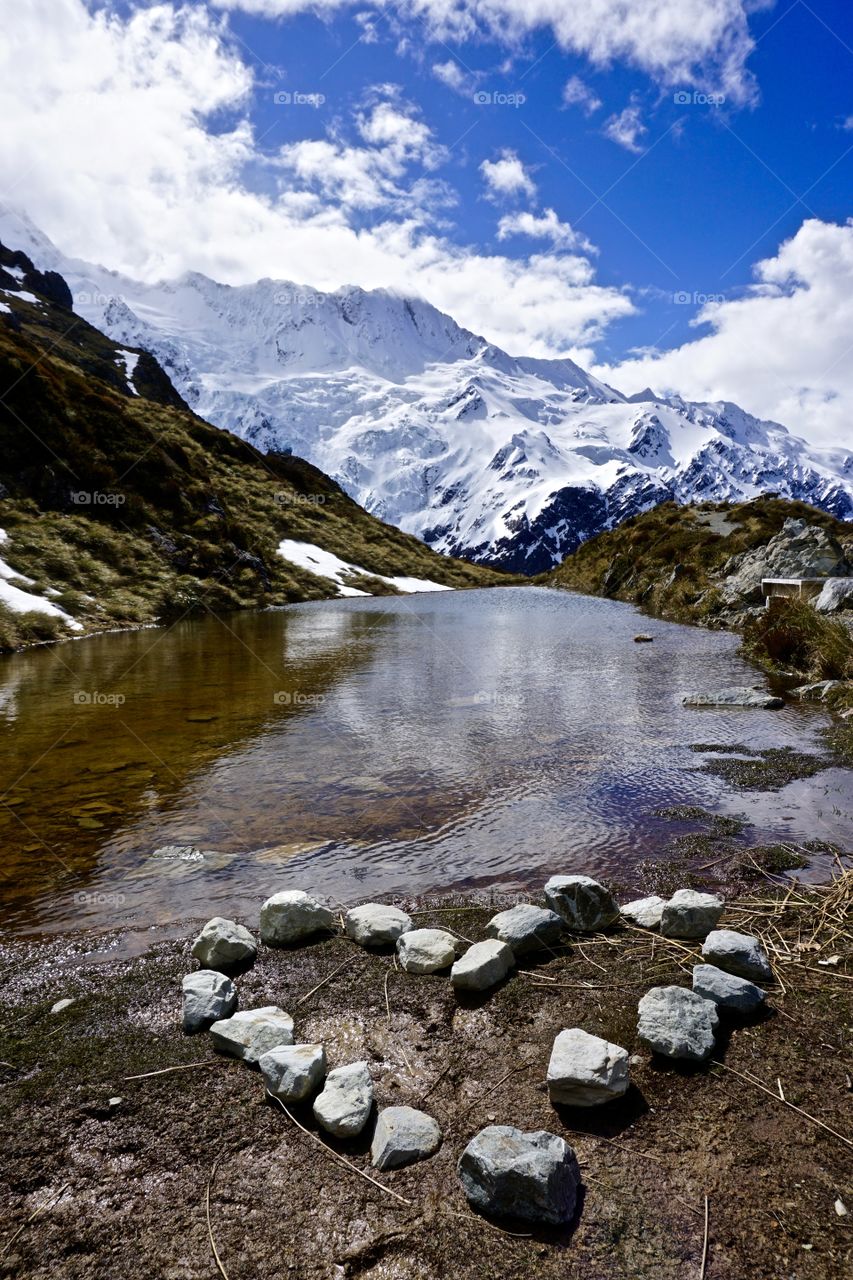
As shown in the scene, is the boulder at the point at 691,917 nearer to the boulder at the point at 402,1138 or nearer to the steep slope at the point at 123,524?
the boulder at the point at 402,1138

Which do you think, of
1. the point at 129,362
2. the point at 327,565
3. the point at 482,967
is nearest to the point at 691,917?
the point at 482,967

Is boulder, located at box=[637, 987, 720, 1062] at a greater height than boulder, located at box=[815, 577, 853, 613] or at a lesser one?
lesser

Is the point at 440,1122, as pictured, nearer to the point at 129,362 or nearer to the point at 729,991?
the point at 729,991

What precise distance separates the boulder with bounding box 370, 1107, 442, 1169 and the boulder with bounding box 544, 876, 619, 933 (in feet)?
6.54

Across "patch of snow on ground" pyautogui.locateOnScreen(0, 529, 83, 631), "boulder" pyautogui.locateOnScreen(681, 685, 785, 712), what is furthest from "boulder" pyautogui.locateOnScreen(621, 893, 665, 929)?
"patch of snow on ground" pyautogui.locateOnScreen(0, 529, 83, 631)

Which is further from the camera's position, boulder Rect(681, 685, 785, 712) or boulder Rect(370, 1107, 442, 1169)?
boulder Rect(681, 685, 785, 712)

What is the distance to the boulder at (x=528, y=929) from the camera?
4.49 meters

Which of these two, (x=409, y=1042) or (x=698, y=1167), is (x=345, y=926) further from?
(x=698, y=1167)

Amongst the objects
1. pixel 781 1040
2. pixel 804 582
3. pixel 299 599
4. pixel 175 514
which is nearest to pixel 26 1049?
pixel 781 1040

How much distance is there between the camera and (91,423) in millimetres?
45250

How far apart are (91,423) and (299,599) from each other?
801 inches

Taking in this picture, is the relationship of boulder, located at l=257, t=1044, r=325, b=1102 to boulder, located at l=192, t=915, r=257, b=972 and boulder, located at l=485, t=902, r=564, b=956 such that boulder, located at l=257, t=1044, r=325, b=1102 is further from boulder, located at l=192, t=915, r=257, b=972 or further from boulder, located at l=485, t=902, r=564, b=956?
Answer: boulder, located at l=485, t=902, r=564, b=956

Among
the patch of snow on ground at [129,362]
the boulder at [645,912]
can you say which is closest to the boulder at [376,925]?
the boulder at [645,912]

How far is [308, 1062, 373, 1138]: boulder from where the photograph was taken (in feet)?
9.84
